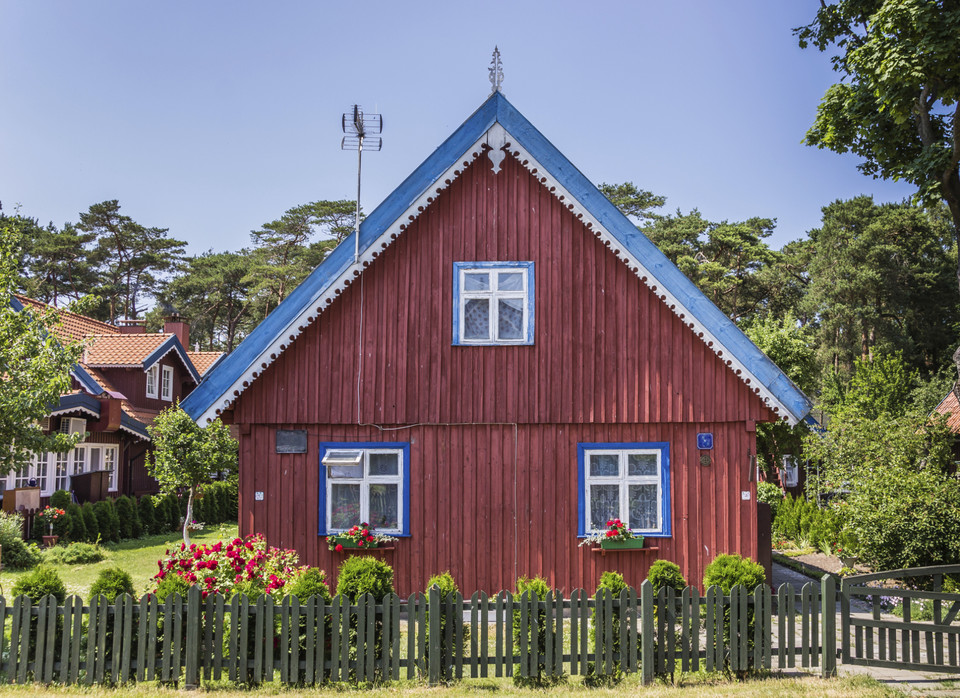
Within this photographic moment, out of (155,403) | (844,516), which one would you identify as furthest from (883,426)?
(155,403)

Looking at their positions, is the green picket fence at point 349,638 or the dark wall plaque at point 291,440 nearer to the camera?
the green picket fence at point 349,638

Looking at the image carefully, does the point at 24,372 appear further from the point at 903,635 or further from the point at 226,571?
the point at 903,635

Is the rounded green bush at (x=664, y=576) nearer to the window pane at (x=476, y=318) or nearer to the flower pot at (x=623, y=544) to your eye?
the flower pot at (x=623, y=544)

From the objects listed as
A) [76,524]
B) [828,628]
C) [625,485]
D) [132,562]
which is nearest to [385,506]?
[625,485]

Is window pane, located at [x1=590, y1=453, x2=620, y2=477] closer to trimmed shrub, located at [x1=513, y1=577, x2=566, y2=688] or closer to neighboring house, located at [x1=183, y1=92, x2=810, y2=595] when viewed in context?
neighboring house, located at [x1=183, y1=92, x2=810, y2=595]

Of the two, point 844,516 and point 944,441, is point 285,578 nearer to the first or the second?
point 844,516

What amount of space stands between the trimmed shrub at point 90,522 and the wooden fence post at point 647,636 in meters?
17.5

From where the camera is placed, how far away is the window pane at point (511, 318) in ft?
41.1

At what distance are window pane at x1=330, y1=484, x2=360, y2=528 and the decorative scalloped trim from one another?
218 cm

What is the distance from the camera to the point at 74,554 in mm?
18438

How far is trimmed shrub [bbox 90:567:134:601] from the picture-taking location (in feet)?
29.5

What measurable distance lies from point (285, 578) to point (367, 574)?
1.33 meters

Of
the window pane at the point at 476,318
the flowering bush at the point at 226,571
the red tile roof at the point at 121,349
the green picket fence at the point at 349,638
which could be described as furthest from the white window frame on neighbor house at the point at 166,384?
the green picket fence at the point at 349,638

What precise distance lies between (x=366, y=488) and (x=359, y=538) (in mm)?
804
